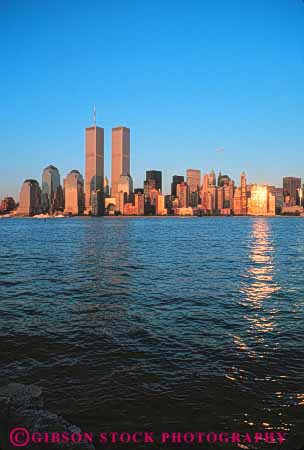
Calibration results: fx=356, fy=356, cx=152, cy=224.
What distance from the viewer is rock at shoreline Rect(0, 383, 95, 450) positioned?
29.9 feet

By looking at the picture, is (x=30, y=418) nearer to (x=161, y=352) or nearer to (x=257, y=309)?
(x=161, y=352)

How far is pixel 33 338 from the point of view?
17031 mm

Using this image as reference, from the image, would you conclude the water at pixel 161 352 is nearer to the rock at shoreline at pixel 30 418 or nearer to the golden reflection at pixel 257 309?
the golden reflection at pixel 257 309

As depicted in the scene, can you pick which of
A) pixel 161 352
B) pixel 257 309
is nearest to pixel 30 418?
pixel 161 352

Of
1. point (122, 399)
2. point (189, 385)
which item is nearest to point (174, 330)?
point (189, 385)

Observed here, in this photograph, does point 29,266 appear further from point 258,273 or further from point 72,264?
point 258,273

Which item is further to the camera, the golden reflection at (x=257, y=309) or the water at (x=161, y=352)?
the golden reflection at (x=257, y=309)

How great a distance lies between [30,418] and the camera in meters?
10.2

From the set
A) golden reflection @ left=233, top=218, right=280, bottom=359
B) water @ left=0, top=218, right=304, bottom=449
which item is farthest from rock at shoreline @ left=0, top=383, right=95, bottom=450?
golden reflection @ left=233, top=218, right=280, bottom=359

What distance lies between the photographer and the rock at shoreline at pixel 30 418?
29.9 feet

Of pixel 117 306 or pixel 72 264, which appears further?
pixel 72 264

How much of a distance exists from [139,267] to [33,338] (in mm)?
25964

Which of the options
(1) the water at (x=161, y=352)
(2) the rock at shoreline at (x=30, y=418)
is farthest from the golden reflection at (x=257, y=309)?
(2) the rock at shoreline at (x=30, y=418)

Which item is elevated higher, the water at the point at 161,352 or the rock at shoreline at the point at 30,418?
the rock at shoreline at the point at 30,418
